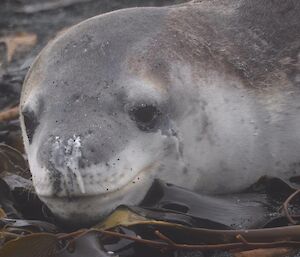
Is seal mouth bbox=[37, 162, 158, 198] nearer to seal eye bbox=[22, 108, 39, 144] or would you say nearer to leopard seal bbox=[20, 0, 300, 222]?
leopard seal bbox=[20, 0, 300, 222]

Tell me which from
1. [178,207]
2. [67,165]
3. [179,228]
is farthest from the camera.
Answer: [178,207]

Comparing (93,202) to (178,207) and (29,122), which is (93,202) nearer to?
(178,207)

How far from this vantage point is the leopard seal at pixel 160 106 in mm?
2668

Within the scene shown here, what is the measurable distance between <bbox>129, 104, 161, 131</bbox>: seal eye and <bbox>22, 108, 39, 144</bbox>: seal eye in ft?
1.13

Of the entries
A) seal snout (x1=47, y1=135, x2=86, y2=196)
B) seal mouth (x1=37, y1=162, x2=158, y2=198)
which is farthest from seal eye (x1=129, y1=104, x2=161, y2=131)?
seal snout (x1=47, y1=135, x2=86, y2=196)

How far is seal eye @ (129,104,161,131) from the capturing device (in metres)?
2.82

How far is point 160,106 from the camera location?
9.53ft

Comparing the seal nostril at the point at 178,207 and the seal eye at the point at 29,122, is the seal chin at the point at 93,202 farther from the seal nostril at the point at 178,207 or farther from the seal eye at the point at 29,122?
the seal eye at the point at 29,122

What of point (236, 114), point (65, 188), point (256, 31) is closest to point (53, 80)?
point (65, 188)

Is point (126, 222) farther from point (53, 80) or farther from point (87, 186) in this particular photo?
point (53, 80)

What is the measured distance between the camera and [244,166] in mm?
3102

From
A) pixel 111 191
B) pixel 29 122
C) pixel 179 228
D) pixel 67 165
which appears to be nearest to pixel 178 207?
pixel 179 228

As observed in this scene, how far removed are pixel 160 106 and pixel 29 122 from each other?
461 millimetres

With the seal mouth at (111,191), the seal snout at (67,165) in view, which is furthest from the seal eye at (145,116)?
the seal snout at (67,165)
